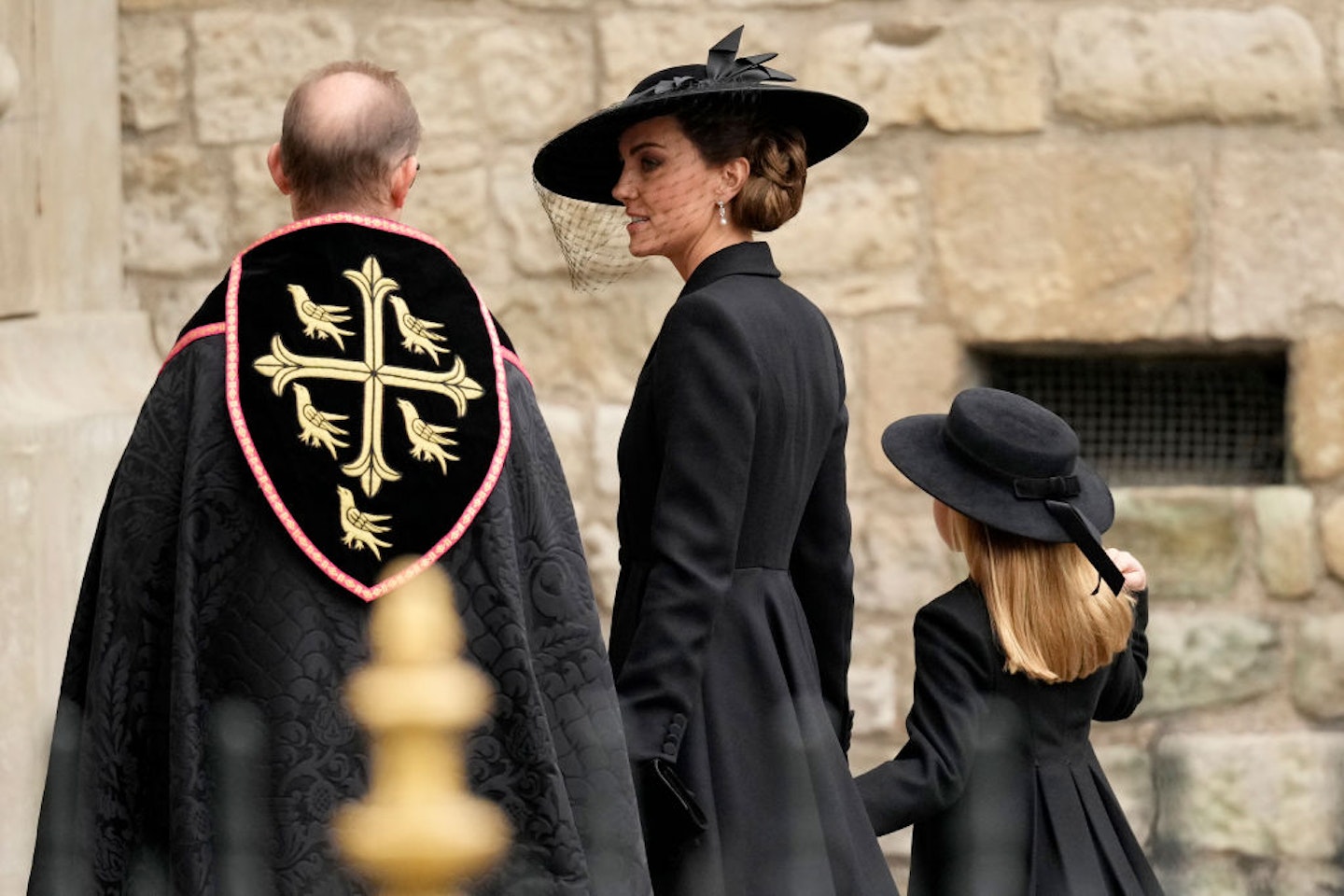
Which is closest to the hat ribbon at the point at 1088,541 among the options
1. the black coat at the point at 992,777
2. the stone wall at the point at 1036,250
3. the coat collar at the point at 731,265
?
the black coat at the point at 992,777

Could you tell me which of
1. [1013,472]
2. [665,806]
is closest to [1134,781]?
[1013,472]

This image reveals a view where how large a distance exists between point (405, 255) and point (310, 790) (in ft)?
2.07

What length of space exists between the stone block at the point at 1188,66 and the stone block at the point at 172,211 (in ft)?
5.77

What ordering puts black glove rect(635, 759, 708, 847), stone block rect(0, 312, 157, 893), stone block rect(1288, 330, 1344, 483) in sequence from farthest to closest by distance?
stone block rect(1288, 330, 1344, 483) < stone block rect(0, 312, 157, 893) < black glove rect(635, 759, 708, 847)

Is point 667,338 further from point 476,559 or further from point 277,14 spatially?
point 277,14

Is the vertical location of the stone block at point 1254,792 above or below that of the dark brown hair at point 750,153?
below

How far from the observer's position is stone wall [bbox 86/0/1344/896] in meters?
4.29

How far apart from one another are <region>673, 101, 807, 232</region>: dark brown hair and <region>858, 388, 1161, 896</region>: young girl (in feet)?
1.45

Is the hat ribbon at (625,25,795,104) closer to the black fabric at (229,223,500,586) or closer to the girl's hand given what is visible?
the black fabric at (229,223,500,586)

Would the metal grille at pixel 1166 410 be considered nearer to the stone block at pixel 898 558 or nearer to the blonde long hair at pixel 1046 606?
the stone block at pixel 898 558

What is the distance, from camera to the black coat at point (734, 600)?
2.77 meters

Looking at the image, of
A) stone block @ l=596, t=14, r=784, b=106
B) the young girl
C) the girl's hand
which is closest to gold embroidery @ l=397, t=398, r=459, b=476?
the young girl

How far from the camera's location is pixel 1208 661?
4324mm

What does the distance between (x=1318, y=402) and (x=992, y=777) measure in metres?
1.58
